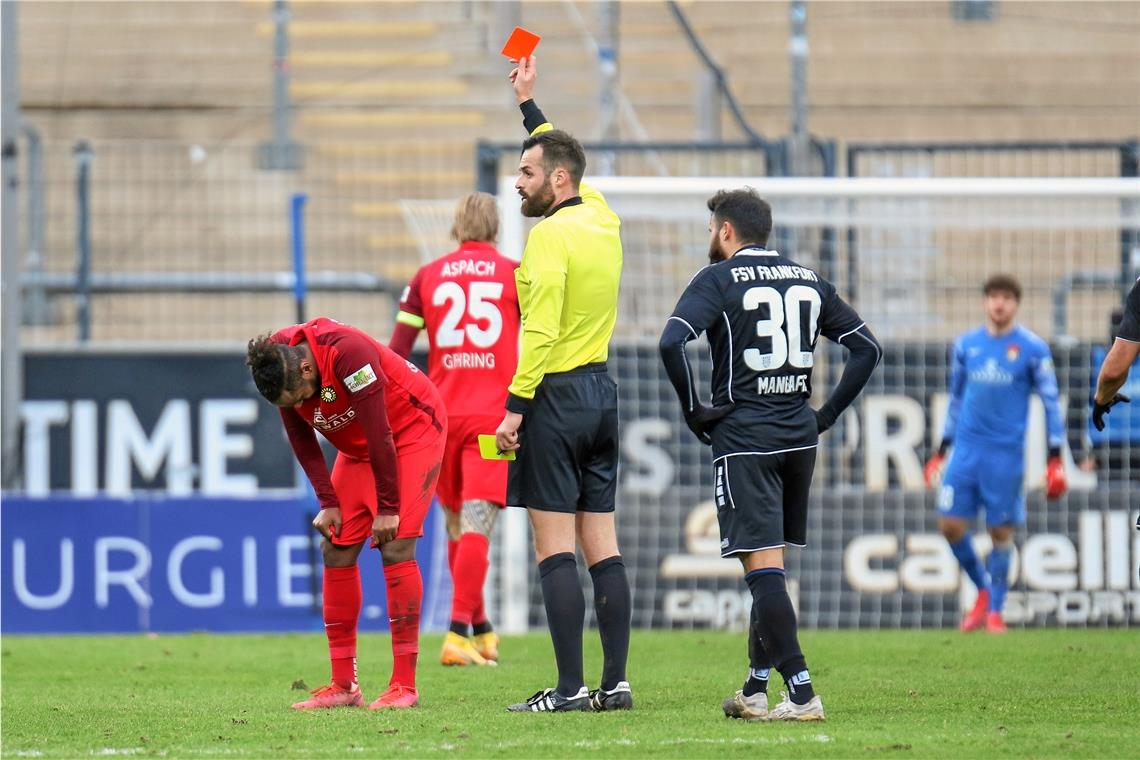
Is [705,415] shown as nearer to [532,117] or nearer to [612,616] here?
[612,616]

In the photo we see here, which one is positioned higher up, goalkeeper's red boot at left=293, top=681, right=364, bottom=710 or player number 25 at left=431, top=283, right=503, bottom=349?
player number 25 at left=431, top=283, right=503, bottom=349

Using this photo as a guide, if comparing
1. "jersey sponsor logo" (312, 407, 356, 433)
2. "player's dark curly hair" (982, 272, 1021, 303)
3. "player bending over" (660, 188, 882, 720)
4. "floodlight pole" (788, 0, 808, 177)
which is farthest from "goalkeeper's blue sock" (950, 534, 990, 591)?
"jersey sponsor logo" (312, 407, 356, 433)

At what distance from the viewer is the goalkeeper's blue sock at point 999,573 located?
10625 millimetres

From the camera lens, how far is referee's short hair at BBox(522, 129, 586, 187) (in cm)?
646

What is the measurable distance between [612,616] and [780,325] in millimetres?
1297

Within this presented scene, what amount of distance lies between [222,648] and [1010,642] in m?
4.54

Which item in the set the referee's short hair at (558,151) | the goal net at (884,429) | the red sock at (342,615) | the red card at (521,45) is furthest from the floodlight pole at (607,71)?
the red sock at (342,615)

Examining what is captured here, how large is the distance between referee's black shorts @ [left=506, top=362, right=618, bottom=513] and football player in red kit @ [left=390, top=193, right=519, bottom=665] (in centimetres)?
188

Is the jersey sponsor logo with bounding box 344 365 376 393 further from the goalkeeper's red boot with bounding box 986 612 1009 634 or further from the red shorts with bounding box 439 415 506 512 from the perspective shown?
the goalkeeper's red boot with bounding box 986 612 1009 634

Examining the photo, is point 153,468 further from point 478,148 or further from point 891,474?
point 891,474

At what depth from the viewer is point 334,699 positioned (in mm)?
6633

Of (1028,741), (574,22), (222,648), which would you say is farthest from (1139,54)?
(1028,741)

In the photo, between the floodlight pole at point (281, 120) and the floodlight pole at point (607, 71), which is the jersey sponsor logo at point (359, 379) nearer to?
the floodlight pole at point (607, 71)

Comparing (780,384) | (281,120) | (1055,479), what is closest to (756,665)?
(780,384)
